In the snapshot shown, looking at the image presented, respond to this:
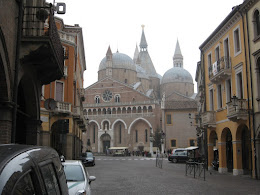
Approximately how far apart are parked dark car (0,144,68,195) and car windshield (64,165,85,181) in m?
5.52

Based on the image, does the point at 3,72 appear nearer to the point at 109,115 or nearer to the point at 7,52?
the point at 7,52

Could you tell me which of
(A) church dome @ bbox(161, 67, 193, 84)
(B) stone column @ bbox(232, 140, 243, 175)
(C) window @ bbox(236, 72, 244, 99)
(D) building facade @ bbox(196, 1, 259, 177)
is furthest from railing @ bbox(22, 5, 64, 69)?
(A) church dome @ bbox(161, 67, 193, 84)

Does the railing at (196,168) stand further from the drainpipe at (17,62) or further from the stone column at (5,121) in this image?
the stone column at (5,121)

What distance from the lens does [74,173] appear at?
9406 millimetres

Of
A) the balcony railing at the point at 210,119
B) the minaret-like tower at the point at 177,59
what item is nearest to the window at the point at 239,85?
the balcony railing at the point at 210,119

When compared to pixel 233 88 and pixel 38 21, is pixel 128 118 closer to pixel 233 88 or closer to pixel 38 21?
pixel 233 88

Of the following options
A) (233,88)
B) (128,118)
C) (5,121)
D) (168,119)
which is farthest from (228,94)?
(128,118)

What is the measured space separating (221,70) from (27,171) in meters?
20.6

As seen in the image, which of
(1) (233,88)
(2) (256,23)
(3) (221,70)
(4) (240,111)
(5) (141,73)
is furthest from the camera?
(5) (141,73)

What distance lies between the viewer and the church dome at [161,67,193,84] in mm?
95856

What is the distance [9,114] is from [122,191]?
6.47m

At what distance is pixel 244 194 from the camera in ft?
42.7

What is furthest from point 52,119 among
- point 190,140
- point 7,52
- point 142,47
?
point 142,47

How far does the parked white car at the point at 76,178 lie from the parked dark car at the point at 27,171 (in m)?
4.60
